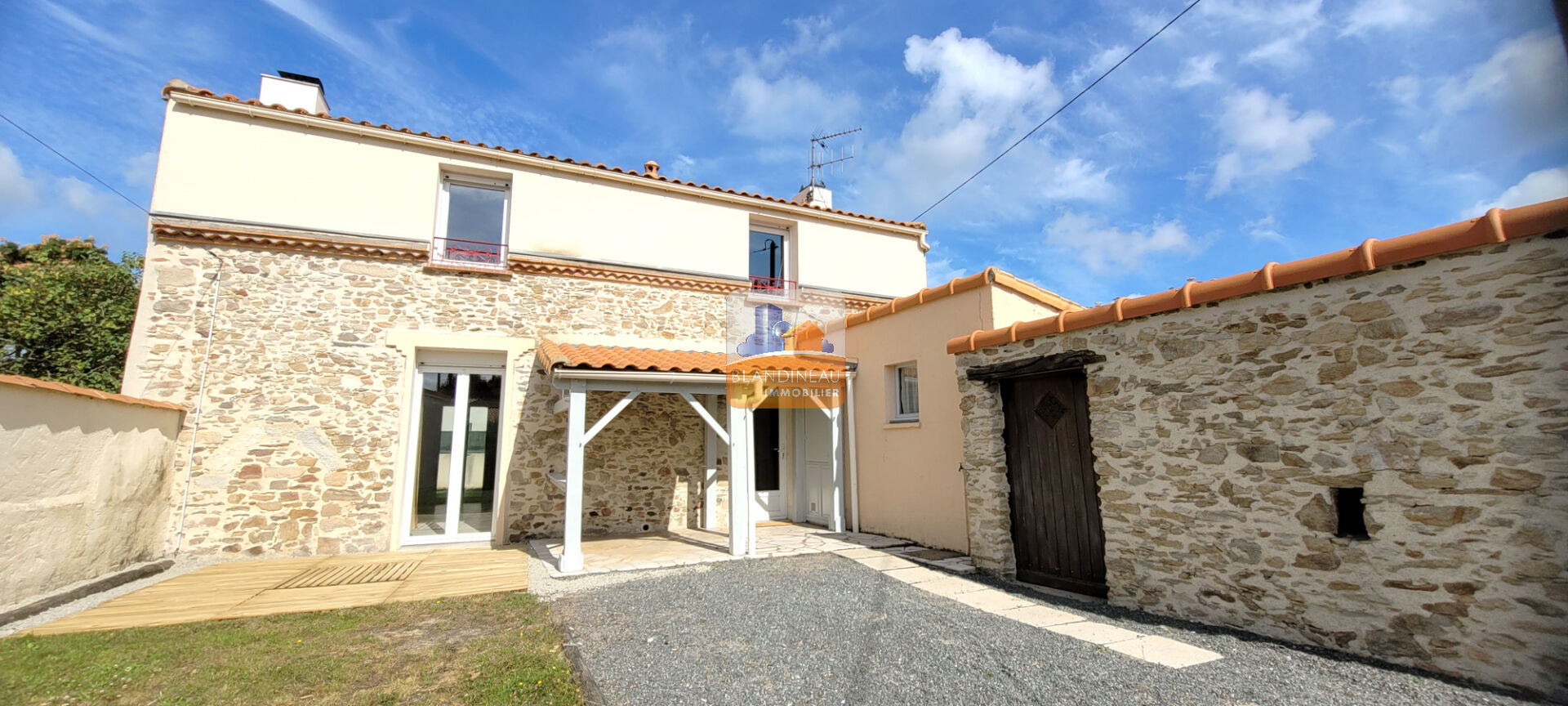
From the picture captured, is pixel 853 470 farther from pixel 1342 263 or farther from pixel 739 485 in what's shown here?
pixel 1342 263

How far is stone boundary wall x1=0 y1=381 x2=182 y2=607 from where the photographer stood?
4.24 m

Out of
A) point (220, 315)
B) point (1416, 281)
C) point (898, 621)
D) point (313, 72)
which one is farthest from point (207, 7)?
point (1416, 281)

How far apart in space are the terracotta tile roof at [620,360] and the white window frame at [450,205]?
146 cm

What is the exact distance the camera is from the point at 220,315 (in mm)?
6668

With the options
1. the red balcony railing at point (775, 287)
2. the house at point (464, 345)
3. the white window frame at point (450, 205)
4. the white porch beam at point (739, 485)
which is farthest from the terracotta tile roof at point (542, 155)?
the white porch beam at point (739, 485)

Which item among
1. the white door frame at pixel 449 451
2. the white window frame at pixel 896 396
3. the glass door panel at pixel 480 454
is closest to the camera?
the white door frame at pixel 449 451

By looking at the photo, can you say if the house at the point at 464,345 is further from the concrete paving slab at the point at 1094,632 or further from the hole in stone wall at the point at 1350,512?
the hole in stone wall at the point at 1350,512

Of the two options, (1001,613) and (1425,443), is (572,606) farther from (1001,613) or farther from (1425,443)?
(1425,443)

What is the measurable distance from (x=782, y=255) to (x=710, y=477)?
3.99 metres

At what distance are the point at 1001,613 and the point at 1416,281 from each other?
315 cm

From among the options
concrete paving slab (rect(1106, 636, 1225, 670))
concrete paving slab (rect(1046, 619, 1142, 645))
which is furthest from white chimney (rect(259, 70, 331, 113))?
concrete paving slab (rect(1106, 636, 1225, 670))

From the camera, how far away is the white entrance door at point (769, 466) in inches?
361

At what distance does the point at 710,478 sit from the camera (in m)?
8.41

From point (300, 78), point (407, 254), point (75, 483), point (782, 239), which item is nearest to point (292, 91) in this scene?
point (300, 78)
